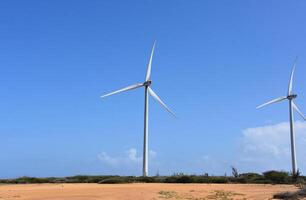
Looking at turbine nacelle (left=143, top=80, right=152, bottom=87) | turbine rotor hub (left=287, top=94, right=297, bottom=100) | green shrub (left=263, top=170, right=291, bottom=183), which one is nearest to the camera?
green shrub (left=263, top=170, right=291, bottom=183)

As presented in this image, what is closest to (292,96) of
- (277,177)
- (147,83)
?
(147,83)

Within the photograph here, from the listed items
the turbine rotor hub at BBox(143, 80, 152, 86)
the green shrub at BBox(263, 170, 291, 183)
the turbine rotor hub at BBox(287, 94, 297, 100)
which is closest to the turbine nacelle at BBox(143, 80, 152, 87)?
the turbine rotor hub at BBox(143, 80, 152, 86)

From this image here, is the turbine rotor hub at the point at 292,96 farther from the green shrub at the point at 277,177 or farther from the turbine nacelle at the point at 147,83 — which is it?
the green shrub at the point at 277,177

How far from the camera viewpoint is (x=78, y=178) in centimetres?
6081

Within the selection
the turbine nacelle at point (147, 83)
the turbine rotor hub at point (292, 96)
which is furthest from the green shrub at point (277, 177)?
the turbine rotor hub at point (292, 96)

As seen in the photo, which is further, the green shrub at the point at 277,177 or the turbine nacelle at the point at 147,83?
the turbine nacelle at the point at 147,83

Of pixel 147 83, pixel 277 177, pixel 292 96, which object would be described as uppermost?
pixel 147 83

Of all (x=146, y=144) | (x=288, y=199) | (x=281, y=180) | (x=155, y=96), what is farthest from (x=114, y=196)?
(x=155, y=96)

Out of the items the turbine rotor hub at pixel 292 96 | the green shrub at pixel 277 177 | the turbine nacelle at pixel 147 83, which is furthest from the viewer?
the turbine rotor hub at pixel 292 96

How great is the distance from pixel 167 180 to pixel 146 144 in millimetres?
17987

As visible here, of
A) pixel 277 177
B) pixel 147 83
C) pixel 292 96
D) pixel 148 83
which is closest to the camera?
pixel 277 177

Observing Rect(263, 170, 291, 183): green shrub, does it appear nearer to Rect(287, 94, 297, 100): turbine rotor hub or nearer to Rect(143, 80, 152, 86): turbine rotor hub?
Rect(143, 80, 152, 86): turbine rotor hub

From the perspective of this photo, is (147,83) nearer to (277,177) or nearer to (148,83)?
(148,83)

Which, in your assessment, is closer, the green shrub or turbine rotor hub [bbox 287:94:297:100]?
the green shrub
